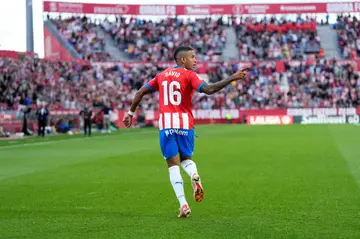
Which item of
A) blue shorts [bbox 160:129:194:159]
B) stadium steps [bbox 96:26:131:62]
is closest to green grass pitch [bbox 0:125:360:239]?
blue shorts [bbox 160:129:194:159]

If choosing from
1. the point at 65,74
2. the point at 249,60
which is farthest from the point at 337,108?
the point at 65,74

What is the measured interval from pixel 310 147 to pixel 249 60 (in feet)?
135

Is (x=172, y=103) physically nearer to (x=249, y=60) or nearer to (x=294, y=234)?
(x=294, y=234)

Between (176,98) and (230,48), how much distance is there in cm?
5788

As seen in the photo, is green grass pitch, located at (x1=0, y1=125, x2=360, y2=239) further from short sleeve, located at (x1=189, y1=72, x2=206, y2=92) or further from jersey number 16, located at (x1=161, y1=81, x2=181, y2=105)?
short sleeve, located at (x1=189, y1=72, x2=206, y2=92)

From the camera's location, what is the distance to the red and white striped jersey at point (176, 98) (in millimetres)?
9008

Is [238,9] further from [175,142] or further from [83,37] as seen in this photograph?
[175,142]

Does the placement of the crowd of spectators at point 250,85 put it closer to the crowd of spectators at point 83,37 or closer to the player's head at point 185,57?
the crowd of spectators at point 83,37

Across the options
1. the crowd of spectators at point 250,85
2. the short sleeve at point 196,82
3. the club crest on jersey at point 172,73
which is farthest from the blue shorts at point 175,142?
the crowd of spectators at point 250,85

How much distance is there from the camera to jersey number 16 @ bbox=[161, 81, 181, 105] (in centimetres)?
905

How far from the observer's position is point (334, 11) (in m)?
69.0

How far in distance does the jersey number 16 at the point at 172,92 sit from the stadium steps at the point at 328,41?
191ft

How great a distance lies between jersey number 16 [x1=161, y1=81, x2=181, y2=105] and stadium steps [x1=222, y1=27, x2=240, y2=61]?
55.8 m

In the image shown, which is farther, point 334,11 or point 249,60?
point 334,11
